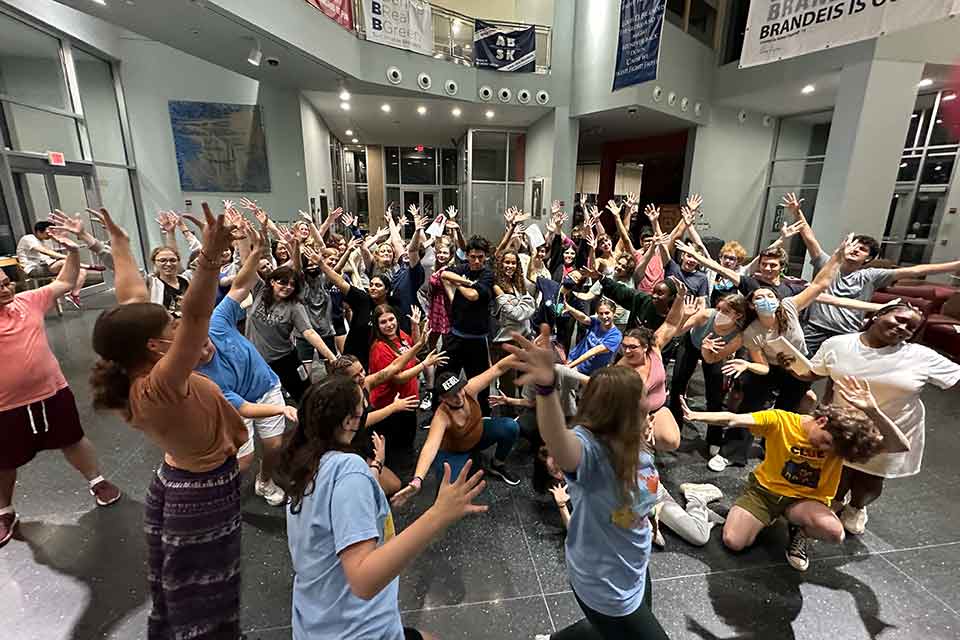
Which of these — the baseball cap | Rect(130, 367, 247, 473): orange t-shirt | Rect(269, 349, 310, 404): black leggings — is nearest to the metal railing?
Rect(269, 349, 310, 404): black leggings

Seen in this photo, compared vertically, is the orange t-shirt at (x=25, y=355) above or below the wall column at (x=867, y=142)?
below

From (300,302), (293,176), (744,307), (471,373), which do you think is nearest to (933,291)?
(744,307)

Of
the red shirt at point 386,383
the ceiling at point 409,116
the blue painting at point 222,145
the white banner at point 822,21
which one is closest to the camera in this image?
the red shirt at point 386,383

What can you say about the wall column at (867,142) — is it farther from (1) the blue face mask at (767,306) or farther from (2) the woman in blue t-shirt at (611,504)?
(2) the woman in blue t-shirt at (611,504)

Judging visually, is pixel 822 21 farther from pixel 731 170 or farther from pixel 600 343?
pixel 731 170

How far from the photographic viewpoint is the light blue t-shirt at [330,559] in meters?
1.14

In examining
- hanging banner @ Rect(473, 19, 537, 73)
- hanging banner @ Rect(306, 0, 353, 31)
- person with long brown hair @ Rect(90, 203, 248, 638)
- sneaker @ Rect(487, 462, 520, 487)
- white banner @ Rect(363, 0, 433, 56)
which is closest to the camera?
person with long brown hair @ Rect(90, 203, 248, 638)

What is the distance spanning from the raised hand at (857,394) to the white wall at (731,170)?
10261mm

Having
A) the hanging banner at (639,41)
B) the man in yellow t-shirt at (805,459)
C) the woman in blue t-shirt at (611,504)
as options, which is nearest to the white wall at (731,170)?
the hanging banner at (639,41)

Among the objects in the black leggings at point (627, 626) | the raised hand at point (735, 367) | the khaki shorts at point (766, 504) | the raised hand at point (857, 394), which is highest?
the raised hand at point (857, 394)

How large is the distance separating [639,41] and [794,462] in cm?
805

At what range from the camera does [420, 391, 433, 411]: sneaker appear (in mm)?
4426

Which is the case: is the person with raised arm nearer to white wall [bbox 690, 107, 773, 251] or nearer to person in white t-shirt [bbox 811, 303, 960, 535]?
person in white t-shirt [bbox 811, 303, 960, 535]

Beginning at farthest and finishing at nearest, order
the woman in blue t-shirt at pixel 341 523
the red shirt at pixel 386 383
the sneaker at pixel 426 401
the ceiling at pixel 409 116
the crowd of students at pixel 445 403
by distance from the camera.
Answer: the ceiling at pixel 409 116
the sneaker at pixel 426 401
the red shirt at pixel 386 383
the crowd of students at pixel 445 403
the woman in blue t-shirt at pixel 341 523
